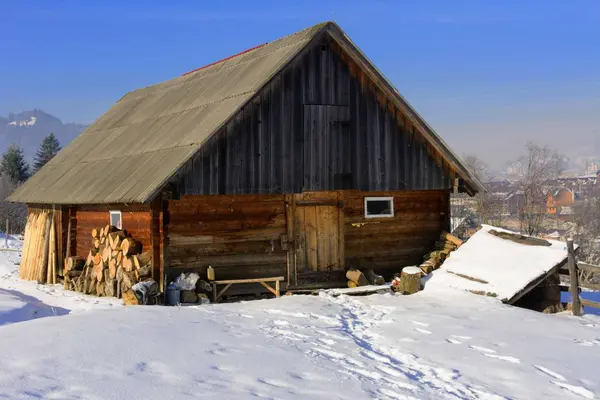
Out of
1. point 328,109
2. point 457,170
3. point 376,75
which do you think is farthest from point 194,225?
point 457,170

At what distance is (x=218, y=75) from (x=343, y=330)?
11559 millimetres

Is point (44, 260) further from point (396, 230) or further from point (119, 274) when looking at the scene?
point (396, 230)

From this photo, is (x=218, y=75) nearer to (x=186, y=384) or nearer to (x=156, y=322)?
(x=156, y=322)

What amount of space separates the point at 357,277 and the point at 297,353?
316 inches

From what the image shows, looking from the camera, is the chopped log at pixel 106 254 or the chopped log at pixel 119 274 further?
the chopped log at pixel 106 254

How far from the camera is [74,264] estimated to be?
1916 cm

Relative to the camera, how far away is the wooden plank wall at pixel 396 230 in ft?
58.8

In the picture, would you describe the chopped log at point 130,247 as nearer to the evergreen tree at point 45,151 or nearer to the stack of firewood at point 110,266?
the stack of firewood at point 110,266

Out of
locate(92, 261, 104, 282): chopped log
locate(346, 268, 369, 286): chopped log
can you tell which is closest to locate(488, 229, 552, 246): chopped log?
locate(346, 268, 369, 286): chopped log

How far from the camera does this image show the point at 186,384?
22.9ft

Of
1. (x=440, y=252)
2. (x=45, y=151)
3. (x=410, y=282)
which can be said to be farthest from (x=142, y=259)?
(x=45, y=151)

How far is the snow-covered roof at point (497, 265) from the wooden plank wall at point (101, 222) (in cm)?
757

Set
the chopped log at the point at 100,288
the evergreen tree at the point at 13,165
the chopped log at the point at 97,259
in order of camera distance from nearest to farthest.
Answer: the chopped log at the point at 100,288 < the chopped log at the point at 97,259 < the evergreen tree at the point at 13,165

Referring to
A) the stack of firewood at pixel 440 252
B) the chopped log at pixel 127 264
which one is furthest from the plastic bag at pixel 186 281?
the stack of firewood at pixel 440 252
